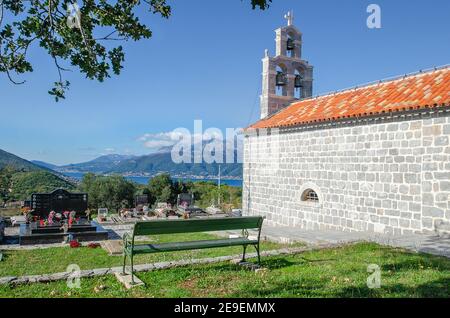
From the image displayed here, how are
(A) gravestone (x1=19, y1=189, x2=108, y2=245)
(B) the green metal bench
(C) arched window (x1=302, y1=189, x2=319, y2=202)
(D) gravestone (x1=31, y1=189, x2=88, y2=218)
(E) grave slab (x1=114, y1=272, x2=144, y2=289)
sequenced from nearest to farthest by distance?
(E) grave slab (x1=114, y1=272, x2=144, y2=289) → (B) the green metal bench → (A) gravestone (x1=19, y1=189, x2=108, y2=245) → (C) arched window (x1=302, y1=189, x2=319, y2=202) → (D) gravestone (x1=31, y1=189, x2=88, y2=218)

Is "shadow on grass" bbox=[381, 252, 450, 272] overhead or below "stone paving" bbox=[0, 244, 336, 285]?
overhead

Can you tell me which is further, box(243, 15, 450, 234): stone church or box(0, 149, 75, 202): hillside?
box(0, 149, 75, 202): hillside

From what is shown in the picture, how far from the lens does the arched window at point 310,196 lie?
13534 millimetres

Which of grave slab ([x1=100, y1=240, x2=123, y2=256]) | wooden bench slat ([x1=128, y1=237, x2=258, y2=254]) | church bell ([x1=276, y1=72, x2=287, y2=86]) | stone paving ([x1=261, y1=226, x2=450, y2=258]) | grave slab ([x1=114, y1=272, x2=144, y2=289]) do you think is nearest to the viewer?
grave slab ([x1=114, y1=272, x2=144, y2=289])

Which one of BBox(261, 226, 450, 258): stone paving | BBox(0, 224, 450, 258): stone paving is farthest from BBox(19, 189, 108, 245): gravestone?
BBox(261, 226, 450, 258): stone paving

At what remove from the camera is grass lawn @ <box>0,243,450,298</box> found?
471 centimetres

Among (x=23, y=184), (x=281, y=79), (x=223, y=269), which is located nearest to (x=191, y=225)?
(x=223, y=269)

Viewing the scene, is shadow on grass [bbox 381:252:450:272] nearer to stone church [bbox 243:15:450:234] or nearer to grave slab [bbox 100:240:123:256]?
stone church [bbox 243:15:450:234]

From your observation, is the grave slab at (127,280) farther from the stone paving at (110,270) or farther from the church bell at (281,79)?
the church bell at (281,79)

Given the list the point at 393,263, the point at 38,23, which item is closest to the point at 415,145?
the point at 393,263

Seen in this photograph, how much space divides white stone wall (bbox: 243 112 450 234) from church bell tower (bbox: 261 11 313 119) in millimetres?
2630

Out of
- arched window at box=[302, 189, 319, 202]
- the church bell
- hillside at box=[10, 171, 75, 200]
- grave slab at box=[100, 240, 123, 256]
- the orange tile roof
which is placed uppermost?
the church bell

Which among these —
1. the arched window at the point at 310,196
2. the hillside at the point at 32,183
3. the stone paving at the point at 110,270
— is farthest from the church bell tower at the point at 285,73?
the hillside at the point at 32,183

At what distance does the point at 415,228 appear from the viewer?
32.2 ft
